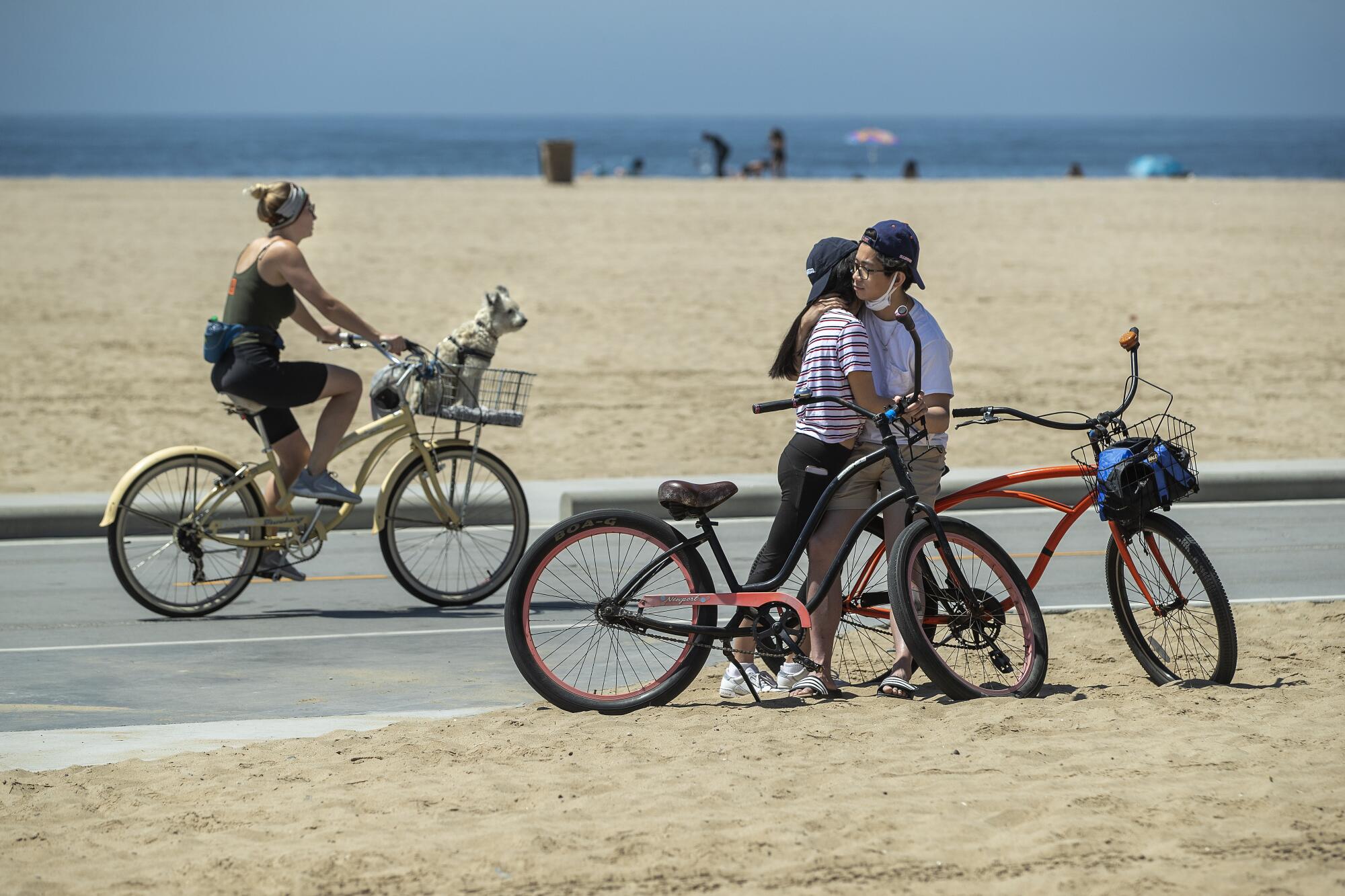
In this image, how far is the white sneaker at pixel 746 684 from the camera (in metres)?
6.50

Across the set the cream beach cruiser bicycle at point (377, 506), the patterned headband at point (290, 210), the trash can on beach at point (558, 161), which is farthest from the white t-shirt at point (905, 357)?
the trash can on beach at point (558, 161)

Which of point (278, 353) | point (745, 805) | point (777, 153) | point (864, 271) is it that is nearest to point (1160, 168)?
point (777, 153)

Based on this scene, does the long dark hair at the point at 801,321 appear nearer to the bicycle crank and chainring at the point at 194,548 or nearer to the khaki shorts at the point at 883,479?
the khaki shorts at the point at 883,479

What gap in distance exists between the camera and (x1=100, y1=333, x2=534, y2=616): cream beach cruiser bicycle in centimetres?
845

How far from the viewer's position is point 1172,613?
660 cm

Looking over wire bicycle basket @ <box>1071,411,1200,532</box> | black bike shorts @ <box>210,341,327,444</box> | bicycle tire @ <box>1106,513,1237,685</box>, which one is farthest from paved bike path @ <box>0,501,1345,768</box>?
wire bicycle basket @ <box>1071,411,1200,532</box>

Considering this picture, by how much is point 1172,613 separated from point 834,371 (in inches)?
64.2

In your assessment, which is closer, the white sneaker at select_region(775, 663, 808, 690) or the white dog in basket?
the white sneaker at select_region(775, 663, 808, 690)

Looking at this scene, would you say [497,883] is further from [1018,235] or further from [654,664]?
[1018,235]

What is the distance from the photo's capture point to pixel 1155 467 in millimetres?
6238

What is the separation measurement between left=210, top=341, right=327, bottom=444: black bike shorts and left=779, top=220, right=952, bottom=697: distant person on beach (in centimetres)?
294

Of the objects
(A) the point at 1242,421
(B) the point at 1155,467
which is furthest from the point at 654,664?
(A) the point at 1242,421

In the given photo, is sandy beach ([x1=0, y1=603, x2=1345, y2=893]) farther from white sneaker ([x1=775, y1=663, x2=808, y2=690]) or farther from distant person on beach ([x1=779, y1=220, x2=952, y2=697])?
distant person on beach ([x1=779, y1=220, x2=952, y2=697])

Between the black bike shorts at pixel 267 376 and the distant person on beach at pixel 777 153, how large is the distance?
142 feet
